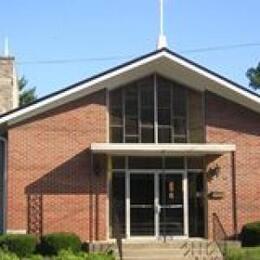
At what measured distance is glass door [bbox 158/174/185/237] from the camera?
2886cm

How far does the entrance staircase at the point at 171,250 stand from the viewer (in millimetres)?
26281

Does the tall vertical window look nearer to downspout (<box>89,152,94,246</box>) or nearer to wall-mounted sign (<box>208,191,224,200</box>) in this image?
downspout (<box>89,152,94,246</box>)

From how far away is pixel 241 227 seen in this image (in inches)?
1141

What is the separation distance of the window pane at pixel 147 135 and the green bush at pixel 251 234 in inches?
173

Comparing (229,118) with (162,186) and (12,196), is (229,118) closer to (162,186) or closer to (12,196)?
(162,186)

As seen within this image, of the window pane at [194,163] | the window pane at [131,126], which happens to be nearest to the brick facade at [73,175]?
the window pane at [194,163]

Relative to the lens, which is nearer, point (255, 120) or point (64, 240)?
point (64, 240)

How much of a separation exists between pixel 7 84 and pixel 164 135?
41.4 ft

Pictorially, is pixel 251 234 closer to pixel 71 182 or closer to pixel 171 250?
pixel 171 250

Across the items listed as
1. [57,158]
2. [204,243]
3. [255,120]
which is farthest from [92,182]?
[255,120]

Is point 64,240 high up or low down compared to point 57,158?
down

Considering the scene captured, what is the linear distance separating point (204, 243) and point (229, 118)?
4649mm

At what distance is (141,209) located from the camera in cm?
2883

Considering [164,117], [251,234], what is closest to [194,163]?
[164,117]
